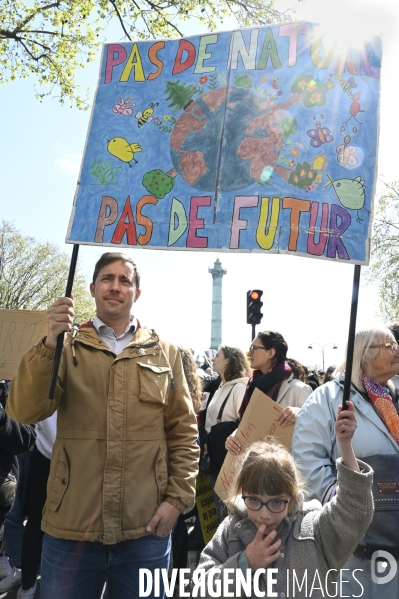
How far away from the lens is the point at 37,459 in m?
3.75

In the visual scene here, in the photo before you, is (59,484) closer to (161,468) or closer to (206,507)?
(161,468)

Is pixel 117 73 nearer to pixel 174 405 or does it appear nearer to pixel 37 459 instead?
pixel 174 405

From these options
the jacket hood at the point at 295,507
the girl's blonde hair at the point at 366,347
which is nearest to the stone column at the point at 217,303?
the girl's blonde hair at the point at 366,347

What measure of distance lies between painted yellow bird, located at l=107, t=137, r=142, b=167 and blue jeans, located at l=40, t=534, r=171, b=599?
171cm

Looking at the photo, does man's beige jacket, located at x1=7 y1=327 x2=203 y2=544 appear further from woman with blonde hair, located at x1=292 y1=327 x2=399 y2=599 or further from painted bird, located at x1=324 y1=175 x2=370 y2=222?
painted bird, located at x1=324 y1=175 x2=370 y2=222

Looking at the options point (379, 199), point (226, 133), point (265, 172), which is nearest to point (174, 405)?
point (265, 172)

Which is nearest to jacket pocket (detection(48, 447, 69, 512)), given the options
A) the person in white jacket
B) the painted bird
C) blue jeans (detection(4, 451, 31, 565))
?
the painted bird

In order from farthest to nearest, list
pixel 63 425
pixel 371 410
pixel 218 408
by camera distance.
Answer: pixel 218 408 < pixel 371 410 < pixel 63 425

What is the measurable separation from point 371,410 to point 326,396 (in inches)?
8.6

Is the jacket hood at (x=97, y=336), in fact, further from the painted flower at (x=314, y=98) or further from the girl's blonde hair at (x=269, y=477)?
the painted flower at (x=314, y=98)

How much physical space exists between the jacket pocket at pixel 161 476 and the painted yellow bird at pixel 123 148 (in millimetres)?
1391

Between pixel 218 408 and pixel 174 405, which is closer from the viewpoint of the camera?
pixel 174 405

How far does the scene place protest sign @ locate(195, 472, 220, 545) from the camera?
448 centimetres

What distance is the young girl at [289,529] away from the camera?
1.78m
